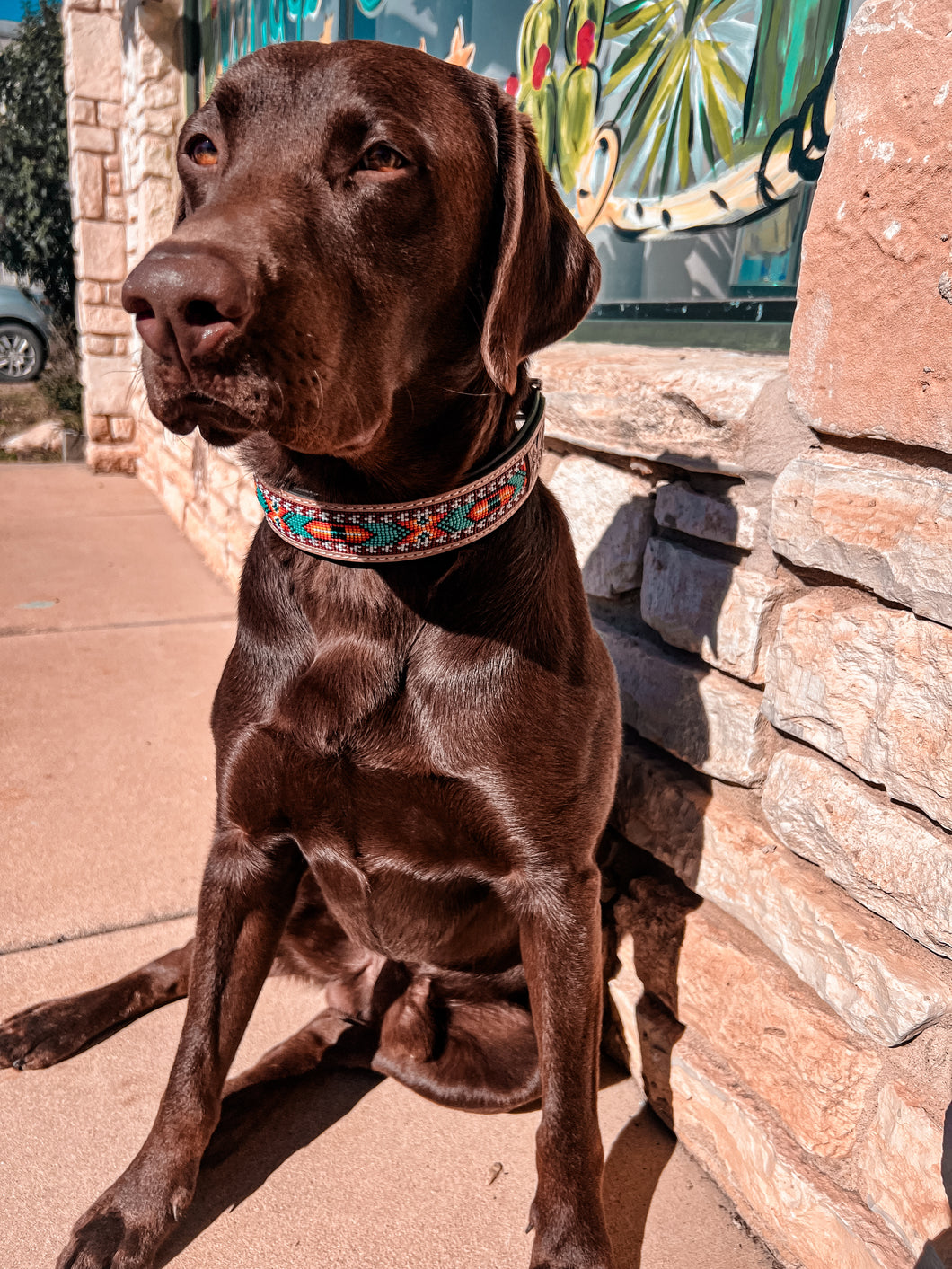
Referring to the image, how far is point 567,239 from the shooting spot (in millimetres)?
1596

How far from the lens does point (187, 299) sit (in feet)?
3.72

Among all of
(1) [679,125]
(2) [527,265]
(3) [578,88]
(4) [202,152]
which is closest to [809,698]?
(2) [527,265]

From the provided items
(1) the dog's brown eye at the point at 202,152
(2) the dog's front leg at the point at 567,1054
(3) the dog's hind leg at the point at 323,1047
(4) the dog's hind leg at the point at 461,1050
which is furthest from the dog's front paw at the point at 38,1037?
(1) the dog's brown eye at the point at 202,152

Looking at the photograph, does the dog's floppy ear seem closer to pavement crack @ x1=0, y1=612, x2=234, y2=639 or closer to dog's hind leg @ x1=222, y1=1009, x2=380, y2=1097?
dog's hind leg @ x1=222, y1=1009, x2=380, y2=1097

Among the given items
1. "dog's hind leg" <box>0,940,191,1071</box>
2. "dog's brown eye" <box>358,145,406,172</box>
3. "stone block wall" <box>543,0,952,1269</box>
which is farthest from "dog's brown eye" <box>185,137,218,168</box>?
"dog's hind leg" <box>0,940,191,1071</box>

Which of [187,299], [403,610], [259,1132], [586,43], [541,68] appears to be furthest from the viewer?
[541,68]

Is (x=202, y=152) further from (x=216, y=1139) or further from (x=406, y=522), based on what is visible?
(x=216, y=1139)

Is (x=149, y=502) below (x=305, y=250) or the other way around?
below

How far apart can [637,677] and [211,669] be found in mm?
2416

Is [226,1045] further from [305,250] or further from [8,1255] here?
[305,250]

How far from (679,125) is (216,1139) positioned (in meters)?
2.47

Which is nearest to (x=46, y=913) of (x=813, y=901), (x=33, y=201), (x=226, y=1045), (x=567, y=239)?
(x=226, y=1045)

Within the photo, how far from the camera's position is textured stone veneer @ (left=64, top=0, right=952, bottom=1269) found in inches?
53.6

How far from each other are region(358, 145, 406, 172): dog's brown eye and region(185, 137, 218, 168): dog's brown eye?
0.99ft
